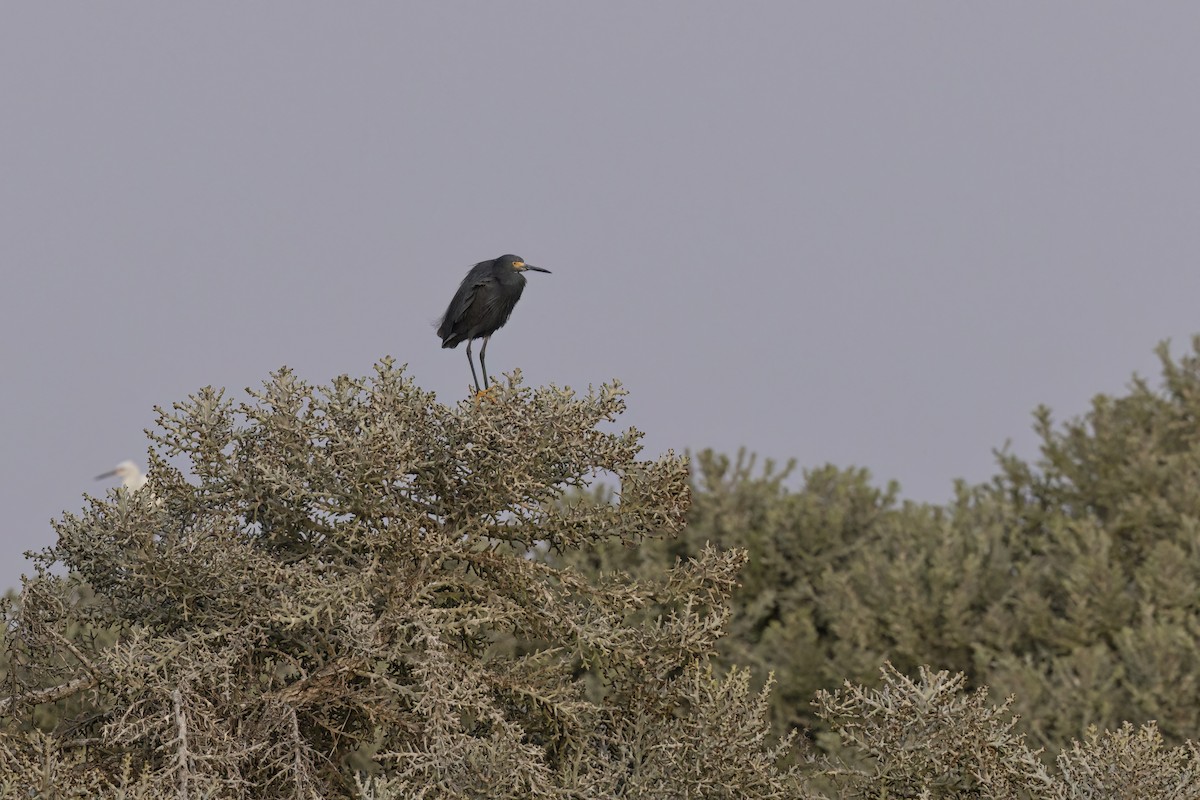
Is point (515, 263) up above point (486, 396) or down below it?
above

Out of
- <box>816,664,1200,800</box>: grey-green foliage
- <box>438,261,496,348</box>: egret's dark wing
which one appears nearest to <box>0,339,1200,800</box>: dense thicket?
<box>816,664,1200,800</box>: grey-green foliage

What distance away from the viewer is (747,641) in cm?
2203

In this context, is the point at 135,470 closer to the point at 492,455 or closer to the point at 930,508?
the point at 930,508

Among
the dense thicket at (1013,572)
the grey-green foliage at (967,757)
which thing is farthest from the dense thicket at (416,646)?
the dense thicket at (1013,572)

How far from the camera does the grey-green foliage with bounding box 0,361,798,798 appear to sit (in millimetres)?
6578

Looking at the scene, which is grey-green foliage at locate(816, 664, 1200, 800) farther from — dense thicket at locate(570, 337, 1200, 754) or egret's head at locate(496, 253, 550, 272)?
dense thicket at locate(570, 337, 1200, 754)

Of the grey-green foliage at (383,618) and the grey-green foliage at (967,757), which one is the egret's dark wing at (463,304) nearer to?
the grey-green foliage at (383,618)

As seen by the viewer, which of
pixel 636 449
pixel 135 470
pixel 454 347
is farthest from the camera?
pixel 135 470

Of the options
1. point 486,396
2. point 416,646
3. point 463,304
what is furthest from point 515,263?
point 416,646

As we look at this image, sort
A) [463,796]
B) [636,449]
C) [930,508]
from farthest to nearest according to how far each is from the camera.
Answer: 1. [930,508]
2. [636,449]
3. [463,796]

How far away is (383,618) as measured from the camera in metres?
6.66

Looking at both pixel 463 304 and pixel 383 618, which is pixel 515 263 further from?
pixel 383 618

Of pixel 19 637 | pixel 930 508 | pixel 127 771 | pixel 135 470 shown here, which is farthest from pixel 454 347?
pixel 135 470

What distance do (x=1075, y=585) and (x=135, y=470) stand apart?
54.5 feet
